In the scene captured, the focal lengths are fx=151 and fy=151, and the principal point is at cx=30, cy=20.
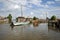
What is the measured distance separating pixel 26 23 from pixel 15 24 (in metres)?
3.57

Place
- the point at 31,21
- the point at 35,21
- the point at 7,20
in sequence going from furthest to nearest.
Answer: the point at 7,20 → the point at 31,21 → the point at 35,21

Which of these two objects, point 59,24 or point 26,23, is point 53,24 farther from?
point 26,23

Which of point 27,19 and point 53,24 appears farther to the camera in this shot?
point 27,19

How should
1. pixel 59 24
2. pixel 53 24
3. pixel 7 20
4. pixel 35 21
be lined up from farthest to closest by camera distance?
pixel 7 20
pixel 35 21
pixel 53 24
pixel 59 24

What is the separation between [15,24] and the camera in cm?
2709

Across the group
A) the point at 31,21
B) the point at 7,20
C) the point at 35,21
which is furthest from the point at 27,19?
the point at 7,20

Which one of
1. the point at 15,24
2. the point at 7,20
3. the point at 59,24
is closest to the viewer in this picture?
the point at 59,24

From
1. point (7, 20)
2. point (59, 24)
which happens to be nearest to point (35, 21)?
point (59, 24)

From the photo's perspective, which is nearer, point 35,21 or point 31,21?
point 35,21

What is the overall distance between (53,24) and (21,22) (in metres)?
7.22

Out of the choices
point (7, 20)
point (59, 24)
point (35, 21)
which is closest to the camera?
point (59, 24)

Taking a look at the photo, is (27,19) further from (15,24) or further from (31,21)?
(15,24)

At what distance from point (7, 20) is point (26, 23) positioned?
9204 millimetres

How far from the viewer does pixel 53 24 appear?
24547 mm
